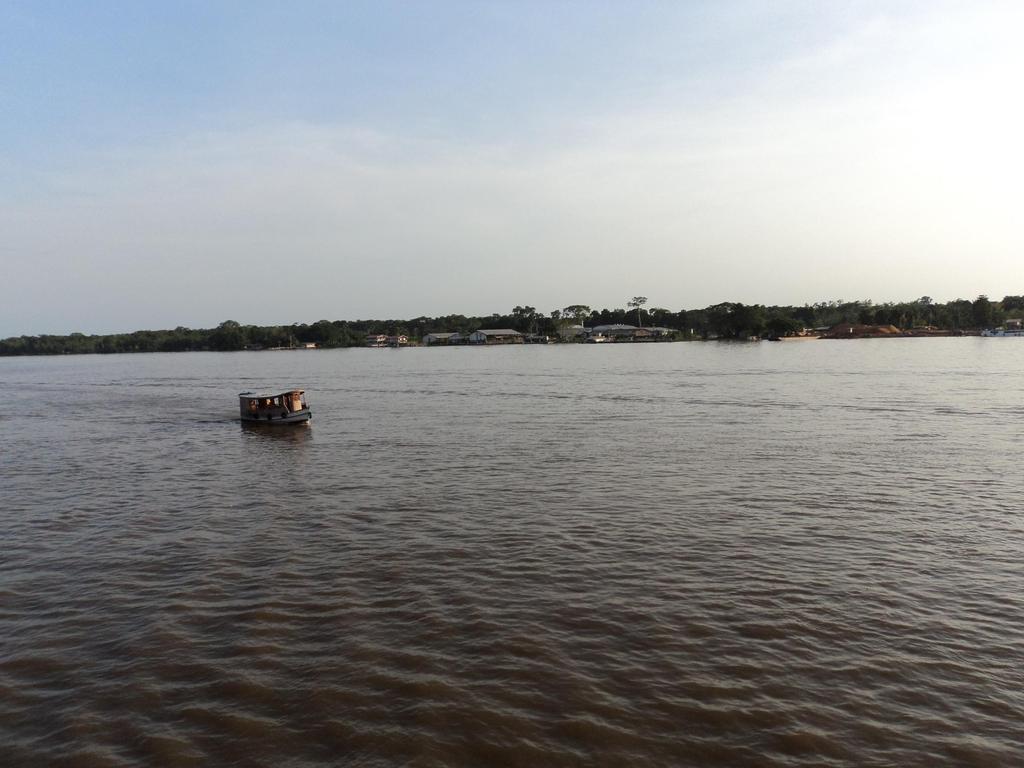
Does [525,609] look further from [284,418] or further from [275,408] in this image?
[275,408]

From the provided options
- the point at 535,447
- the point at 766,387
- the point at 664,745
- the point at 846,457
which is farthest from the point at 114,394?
the point at 664,745

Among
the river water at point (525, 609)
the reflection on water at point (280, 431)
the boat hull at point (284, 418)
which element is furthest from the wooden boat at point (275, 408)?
the river water at point (525, 609)

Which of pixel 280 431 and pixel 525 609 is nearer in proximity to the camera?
pixel 525 609

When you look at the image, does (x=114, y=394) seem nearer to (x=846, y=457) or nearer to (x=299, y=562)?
(x=299, y=562)

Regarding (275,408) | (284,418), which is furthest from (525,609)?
(275,408)

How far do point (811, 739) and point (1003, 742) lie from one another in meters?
2.33

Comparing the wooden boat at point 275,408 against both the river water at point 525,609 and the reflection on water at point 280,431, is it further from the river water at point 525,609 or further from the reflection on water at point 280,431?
the river water at point 525,609

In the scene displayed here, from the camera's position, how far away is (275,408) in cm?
4216

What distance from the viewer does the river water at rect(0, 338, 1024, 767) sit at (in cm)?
833

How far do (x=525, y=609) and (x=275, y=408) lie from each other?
34163mm

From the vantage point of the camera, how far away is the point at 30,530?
18.2 metres

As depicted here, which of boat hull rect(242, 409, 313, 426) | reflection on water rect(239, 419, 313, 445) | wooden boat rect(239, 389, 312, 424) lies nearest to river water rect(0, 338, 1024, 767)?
reflection on water rect(239, 419, 313, 445)

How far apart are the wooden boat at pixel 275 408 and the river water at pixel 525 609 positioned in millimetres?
13750

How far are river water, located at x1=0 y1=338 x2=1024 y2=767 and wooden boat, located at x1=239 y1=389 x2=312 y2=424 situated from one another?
541 inches
